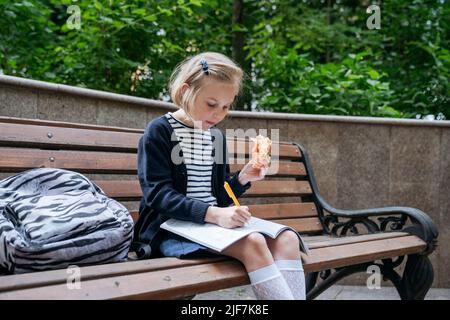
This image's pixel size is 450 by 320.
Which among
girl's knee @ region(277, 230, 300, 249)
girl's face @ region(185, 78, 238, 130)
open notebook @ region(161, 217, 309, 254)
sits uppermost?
girl's face @ region(185, 78, 238, 130)

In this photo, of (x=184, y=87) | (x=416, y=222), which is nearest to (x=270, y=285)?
(x=184, y=87)

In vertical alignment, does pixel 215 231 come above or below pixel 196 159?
below

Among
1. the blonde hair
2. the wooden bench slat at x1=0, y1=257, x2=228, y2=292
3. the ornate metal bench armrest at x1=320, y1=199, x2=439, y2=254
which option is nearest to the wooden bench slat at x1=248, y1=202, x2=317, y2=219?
the ornate metal bench armrest at x1=320, y1=199, x2=439, y2=254

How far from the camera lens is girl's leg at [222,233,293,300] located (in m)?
1.75

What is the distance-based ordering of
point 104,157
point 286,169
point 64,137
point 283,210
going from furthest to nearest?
point 286,169 → point 283,210 → point 104,157 → point 64,137

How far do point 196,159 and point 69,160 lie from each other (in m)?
0.61

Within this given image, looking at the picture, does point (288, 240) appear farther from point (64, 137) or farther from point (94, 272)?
point (64, 137)

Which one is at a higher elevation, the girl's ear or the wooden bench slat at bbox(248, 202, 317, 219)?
the girl's ear

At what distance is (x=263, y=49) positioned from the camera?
5.17 metres

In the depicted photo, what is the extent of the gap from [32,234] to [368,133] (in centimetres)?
279

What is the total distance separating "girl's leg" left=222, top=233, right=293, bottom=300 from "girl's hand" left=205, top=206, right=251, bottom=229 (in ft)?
0.28

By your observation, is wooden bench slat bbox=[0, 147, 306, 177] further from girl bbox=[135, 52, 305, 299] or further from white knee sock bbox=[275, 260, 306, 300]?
white knee sock bbox=[275, 260, 306, 300]
